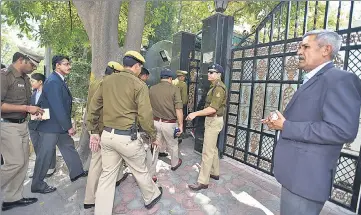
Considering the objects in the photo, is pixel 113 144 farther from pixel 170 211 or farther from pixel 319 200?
pixel 319 200

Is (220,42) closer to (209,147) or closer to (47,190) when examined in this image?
(209,147)

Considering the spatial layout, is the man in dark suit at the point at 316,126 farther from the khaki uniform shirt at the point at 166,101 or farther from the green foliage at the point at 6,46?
the green foliage at the point at 6,46

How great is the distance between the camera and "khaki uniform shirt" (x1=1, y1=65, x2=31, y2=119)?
3.31 meters

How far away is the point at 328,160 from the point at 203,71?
3.93 meters

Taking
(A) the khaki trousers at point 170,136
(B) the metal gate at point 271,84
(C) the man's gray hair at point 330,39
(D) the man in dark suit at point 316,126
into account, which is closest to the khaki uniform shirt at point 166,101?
(A) the khaki trousers at point 170,136

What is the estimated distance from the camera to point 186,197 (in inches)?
150

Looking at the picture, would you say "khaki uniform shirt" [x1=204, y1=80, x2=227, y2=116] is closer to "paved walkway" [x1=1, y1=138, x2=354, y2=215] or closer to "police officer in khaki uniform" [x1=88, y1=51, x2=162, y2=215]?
"police officer in khaki uniform" [x1=88, y1=51, x2=162, y2=215]

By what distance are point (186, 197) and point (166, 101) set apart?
177 cm

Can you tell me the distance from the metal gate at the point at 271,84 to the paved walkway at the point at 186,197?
1.15 feet

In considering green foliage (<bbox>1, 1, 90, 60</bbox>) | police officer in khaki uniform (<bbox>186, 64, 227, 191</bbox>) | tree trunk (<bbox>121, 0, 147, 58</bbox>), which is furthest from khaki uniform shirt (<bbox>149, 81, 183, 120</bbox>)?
green foliage (<bbox>1, 1, 90, 60</bbox>)

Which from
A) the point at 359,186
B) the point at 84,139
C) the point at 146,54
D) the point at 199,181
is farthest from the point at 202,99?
the point at 146,54

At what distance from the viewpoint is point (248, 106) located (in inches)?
191

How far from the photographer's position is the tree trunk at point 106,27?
15.5ft

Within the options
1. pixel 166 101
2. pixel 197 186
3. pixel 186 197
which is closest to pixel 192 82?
pixel 166 101
